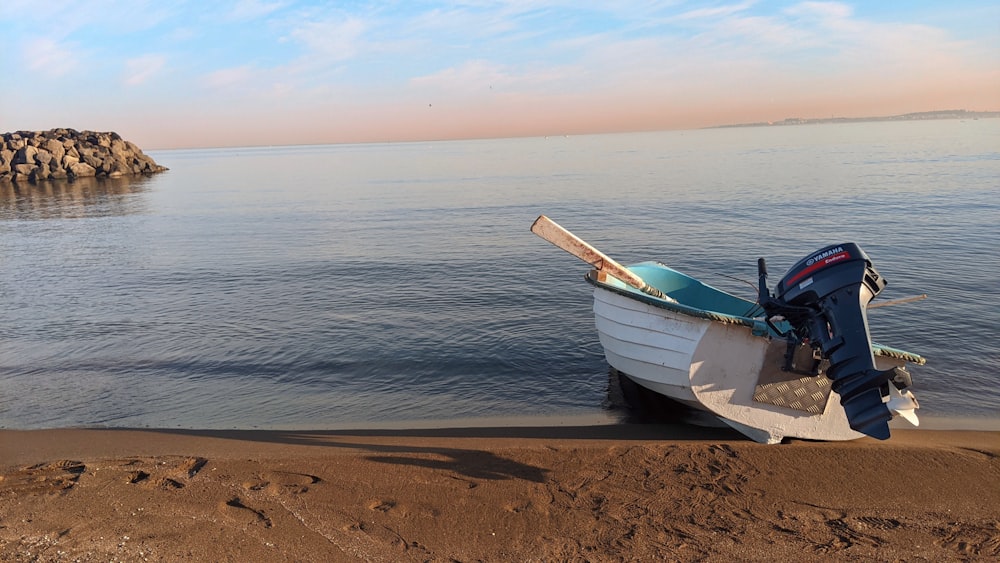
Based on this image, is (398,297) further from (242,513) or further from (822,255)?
(822,255)

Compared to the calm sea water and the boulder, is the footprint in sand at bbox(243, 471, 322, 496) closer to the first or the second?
the calm sea water

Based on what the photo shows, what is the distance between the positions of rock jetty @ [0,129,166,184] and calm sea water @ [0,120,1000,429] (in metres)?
33.8

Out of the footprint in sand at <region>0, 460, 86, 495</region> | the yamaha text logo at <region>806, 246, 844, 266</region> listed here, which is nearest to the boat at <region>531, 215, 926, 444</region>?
the yamaha text logo at <region>806, 246, 844, 266</region>

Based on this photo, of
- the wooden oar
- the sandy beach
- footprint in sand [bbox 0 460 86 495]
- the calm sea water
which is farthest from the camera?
the calm sea water

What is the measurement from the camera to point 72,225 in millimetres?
31641

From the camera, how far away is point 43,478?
6523mm

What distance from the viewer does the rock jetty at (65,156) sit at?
209 ft

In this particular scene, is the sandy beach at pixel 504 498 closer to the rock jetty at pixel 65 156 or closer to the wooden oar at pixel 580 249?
the wooden oar at pixel 580 249

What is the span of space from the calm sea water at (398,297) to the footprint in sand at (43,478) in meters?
1.68

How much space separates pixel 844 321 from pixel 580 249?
10.0 feet

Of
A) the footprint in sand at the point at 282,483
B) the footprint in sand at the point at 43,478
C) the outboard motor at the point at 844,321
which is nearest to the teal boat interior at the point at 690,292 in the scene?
the outboard motor at the point at 844,321

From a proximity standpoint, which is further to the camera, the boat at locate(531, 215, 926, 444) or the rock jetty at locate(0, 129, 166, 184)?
the rock jetty at locate(0, 129, 166, 184)

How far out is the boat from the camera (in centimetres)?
584

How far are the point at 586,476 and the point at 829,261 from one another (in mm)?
3245
